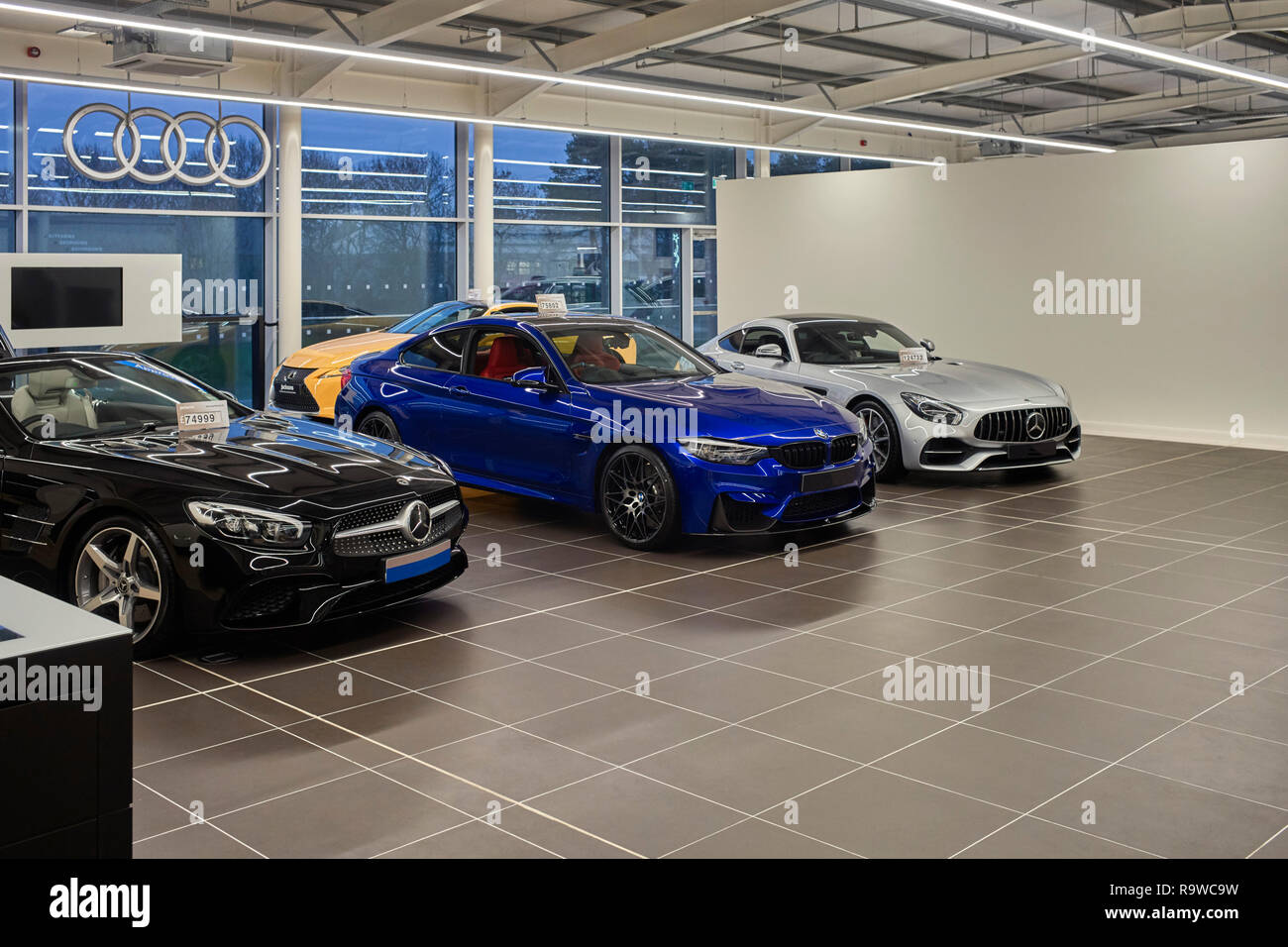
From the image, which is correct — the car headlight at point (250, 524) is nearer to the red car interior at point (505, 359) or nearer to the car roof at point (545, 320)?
the red car interior at point (505, 359)

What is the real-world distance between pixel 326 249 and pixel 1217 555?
1342 cm

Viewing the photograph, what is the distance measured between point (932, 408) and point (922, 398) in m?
0.11

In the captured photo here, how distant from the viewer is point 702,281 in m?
23.6

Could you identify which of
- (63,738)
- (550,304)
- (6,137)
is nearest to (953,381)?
(550,304)

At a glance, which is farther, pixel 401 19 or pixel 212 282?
Result: pixel 212 282

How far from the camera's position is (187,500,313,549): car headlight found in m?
5.07

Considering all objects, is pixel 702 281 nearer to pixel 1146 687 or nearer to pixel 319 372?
pixel 319 372

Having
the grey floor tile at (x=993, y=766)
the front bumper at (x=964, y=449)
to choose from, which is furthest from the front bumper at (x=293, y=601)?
the front bumper at (x=964, y=449)

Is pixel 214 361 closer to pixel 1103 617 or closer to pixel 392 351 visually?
pixel 392 351

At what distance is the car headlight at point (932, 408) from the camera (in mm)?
9516

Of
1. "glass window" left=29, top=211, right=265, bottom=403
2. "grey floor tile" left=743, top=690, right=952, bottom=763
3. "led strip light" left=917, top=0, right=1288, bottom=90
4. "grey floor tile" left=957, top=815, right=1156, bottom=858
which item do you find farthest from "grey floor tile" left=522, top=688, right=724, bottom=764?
"glass window" left=29, top=211, right=265, bottom=403

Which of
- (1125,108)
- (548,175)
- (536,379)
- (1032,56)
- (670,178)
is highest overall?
(1125,108)

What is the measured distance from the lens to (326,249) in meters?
17.6

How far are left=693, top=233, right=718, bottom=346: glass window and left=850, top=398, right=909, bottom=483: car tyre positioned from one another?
13381 millimetres
